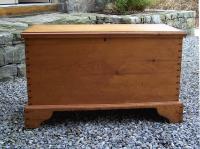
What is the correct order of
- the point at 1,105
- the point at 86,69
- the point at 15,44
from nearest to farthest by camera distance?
the point at 86,69 → the point at 1,105 → the point at 15,44

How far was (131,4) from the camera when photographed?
5996 millimetres

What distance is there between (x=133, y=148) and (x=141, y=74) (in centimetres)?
52

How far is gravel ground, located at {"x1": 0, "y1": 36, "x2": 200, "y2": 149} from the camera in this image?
225 cm

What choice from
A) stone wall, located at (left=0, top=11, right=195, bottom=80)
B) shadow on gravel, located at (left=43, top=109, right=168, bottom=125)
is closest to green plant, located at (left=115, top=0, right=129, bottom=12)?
stone wall, located at (left=0, top=11, right=195, bottom=80)

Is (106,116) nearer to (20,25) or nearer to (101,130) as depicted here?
(101,130)

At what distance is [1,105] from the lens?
9.61 ft

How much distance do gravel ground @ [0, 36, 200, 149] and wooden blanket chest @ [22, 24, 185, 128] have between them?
137 millimetres

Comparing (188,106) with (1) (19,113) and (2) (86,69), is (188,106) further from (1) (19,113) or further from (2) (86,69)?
(1) (19,113)

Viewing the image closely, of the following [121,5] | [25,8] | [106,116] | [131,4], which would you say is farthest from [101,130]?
[131,4]

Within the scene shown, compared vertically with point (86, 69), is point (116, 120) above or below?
below

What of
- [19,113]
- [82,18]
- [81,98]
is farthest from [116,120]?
[82,18]

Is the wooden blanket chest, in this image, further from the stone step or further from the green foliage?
the green foliage

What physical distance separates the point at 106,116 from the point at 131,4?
3.64m

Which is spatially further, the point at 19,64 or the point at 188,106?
the point at 19,64
